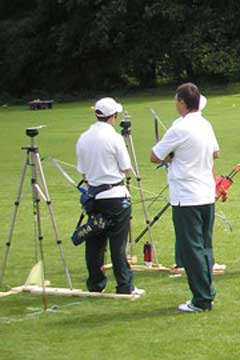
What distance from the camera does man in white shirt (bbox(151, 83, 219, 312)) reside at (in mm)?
7828

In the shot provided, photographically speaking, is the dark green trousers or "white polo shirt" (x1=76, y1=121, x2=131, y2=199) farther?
"white polo shirt" (x1=76, y1=121, x2=131, y2=199)

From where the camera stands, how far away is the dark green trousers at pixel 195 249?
7836 millimetres

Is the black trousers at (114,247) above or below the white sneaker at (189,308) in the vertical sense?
above

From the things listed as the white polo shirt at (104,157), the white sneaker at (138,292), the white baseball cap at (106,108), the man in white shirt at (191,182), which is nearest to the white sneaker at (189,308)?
the man in white shirt at (191,182)

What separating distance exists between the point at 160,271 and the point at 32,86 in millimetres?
44388

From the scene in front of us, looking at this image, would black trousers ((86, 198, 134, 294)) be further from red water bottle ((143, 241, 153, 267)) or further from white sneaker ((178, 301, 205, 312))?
red water bottle ((143, 241, 153, 267))

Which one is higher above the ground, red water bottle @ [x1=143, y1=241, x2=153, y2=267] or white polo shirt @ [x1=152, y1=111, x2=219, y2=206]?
white polo shirt @ [x1=152, y1=111, x2=219, y2=206]

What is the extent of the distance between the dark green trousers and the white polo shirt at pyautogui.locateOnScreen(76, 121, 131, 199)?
32.3 inches

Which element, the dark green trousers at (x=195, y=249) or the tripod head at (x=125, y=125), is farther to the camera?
the tripod head at (x=125, y=125)

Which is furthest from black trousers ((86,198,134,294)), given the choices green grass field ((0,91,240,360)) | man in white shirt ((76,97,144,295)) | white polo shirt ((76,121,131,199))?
green grass field ((0,91,240,360))

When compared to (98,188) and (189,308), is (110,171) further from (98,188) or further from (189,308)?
(189,308)

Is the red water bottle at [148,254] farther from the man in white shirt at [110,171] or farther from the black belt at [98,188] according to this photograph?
the black belt at [98,188]

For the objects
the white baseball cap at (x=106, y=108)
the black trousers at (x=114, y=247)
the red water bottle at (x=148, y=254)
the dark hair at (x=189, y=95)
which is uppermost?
the dark hair at (x=189, y=95)

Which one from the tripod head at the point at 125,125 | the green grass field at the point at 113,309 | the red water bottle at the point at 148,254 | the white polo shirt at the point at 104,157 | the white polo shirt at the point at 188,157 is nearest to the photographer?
the green grass field at the point at 113,309
